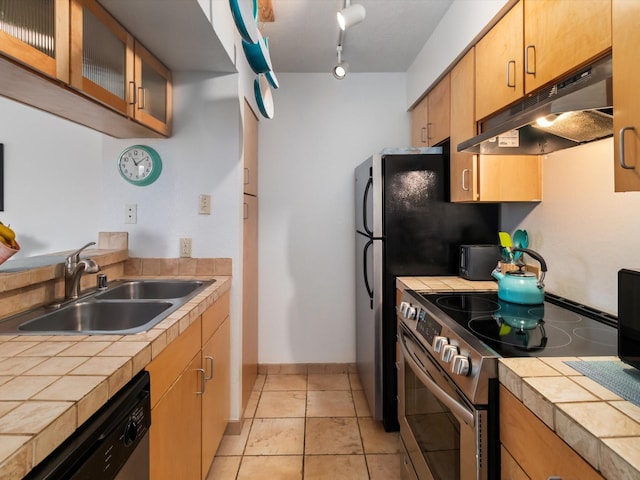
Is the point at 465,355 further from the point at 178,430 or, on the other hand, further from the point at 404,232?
the point at 404,232

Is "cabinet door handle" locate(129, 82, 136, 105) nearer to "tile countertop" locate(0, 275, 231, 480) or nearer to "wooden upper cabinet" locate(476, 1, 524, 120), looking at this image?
"tile countertop" locate(0, 275, 231, 480)

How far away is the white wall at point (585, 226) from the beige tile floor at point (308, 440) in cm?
129

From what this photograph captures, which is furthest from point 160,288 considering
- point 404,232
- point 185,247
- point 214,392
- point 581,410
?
point 581,410

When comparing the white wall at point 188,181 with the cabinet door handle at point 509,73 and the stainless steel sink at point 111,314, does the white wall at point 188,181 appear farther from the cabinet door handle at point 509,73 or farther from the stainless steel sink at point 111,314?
the cabinet door handle at point 509,73

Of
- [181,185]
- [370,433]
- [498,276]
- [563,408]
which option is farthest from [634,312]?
[181,185]

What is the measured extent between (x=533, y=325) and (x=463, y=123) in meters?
1.19

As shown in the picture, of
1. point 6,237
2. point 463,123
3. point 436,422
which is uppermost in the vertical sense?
point 463,123

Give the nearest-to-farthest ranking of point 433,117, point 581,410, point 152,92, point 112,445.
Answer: point 581,410 < point 112,445 < point 152,92 < point 433,117

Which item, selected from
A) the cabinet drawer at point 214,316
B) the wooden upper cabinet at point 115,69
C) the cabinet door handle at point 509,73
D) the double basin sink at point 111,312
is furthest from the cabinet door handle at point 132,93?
the cabinet door handle at point 509,73

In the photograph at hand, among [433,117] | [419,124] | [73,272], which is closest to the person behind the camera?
[73,272]

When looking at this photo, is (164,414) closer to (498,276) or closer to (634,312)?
(634,312)

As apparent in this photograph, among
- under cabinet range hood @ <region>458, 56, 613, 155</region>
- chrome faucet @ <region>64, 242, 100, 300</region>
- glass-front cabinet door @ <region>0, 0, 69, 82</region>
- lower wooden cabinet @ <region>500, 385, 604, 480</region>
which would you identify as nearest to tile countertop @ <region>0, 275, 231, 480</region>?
chrome faucet @ <region>64, 242, 100, 300</region>

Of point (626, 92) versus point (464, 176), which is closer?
point (626, 92)

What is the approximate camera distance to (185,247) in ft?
7.04
